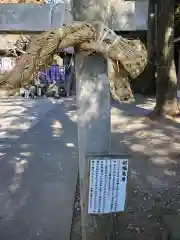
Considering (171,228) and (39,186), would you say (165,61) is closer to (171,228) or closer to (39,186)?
(39,186)

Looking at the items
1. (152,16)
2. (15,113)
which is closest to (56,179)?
(15,113)

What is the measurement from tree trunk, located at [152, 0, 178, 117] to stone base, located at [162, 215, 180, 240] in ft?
27.3

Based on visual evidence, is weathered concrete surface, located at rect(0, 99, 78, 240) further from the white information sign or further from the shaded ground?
the white information sign

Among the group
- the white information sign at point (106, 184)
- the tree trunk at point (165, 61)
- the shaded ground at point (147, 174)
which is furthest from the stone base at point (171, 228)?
the tree trunk at point (165, 61)

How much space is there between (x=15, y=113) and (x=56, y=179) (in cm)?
769

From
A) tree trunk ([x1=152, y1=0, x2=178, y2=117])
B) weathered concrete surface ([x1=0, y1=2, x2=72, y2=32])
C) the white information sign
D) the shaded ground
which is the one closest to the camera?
the white information sign

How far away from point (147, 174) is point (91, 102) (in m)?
3.84

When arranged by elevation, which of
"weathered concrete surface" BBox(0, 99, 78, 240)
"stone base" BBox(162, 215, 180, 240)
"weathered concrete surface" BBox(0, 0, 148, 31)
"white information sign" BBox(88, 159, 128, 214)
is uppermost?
"weathered concrete surface" BBox(0, 0, 148, 31)

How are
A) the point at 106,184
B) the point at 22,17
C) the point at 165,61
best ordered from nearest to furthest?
1. the point at 106,184
2. the point at 165,61
3. the point at 22,17

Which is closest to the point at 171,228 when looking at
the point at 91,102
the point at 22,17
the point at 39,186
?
the point at 91,102

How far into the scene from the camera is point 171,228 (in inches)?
141

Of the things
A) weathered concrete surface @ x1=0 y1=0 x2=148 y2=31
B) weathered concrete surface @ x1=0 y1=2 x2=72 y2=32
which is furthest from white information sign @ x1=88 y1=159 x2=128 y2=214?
weathered concrete surface @ x1=0 y1=2 x2=72 y2=32

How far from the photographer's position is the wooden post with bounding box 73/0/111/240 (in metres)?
2.99

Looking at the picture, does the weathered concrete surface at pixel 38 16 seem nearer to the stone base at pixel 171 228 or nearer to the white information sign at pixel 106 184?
the stone base at pixel 171 228
